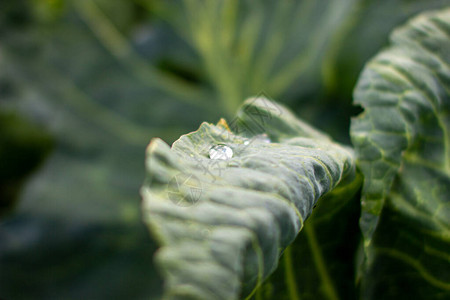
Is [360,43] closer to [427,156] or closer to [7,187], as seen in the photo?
[427,156]

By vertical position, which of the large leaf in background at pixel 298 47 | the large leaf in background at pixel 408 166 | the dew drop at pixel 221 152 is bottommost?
the large leaf in background at pixel 408 166

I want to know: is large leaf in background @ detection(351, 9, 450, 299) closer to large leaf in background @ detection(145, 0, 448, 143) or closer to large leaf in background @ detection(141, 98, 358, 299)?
large leaf in background @ detection(141, 98, 358, 299)

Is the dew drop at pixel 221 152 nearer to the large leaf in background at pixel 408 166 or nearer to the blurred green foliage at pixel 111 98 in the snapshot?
the large leaf in background at pixel 408 166

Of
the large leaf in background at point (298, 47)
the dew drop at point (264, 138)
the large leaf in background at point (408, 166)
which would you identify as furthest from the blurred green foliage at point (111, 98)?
the dew drop at point (264, 138)

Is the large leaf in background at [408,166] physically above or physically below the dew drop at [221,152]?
below

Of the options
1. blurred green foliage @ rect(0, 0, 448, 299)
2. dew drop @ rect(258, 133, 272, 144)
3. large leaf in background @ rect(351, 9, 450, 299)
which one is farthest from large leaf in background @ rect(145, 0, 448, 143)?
dew drop @ rect(258, 133, 272, 144)

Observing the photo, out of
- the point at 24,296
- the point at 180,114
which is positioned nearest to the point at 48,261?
the point at 24,296

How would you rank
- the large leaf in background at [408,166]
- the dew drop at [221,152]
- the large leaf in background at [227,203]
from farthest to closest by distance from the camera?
1. the large leaf in background at [408,166]
2. the dew drop at [221,152]
3. the large leaf in background at [227,203]

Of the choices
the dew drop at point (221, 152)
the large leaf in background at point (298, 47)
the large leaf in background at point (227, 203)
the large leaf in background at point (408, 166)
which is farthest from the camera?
the large leaf in background at point (298, 47)

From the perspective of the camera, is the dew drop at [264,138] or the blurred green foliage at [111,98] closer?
the dew drop at [264,138]
